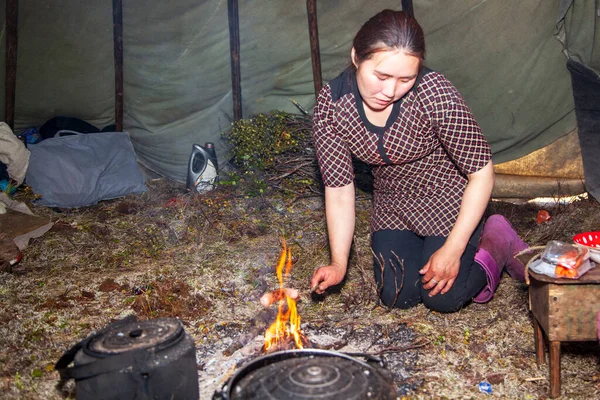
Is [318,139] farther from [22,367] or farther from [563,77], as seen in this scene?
A: [563,77]

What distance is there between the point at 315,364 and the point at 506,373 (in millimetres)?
1318

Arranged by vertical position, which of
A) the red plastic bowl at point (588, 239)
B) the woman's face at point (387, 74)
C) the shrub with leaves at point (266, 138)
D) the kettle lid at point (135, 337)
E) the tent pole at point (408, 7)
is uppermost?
the tent pole at point (408, 7)

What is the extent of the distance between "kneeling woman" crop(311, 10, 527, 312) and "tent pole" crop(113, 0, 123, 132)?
4944mm

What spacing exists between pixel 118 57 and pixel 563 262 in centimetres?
636

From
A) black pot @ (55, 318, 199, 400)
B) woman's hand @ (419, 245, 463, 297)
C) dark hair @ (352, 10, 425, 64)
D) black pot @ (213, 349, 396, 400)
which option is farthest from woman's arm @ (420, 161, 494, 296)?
black pot @ (55, 318, 199, 400)

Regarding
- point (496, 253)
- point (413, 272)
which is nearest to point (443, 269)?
point (413, 272)

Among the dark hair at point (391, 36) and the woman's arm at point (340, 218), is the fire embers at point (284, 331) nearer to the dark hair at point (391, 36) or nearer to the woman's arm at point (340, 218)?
the woman's arm at point (340, 218)

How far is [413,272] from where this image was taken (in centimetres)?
338

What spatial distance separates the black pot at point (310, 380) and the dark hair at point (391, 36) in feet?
4.56

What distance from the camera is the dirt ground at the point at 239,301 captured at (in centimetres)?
269

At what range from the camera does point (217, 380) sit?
8.57 feet

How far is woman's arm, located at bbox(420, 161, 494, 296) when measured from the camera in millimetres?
2803

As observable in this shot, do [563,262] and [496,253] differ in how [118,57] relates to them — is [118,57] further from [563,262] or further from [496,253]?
[563,262]

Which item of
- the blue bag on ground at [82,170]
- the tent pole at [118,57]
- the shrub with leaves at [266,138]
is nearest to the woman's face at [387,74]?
the shrub with leaves at [266,138]
